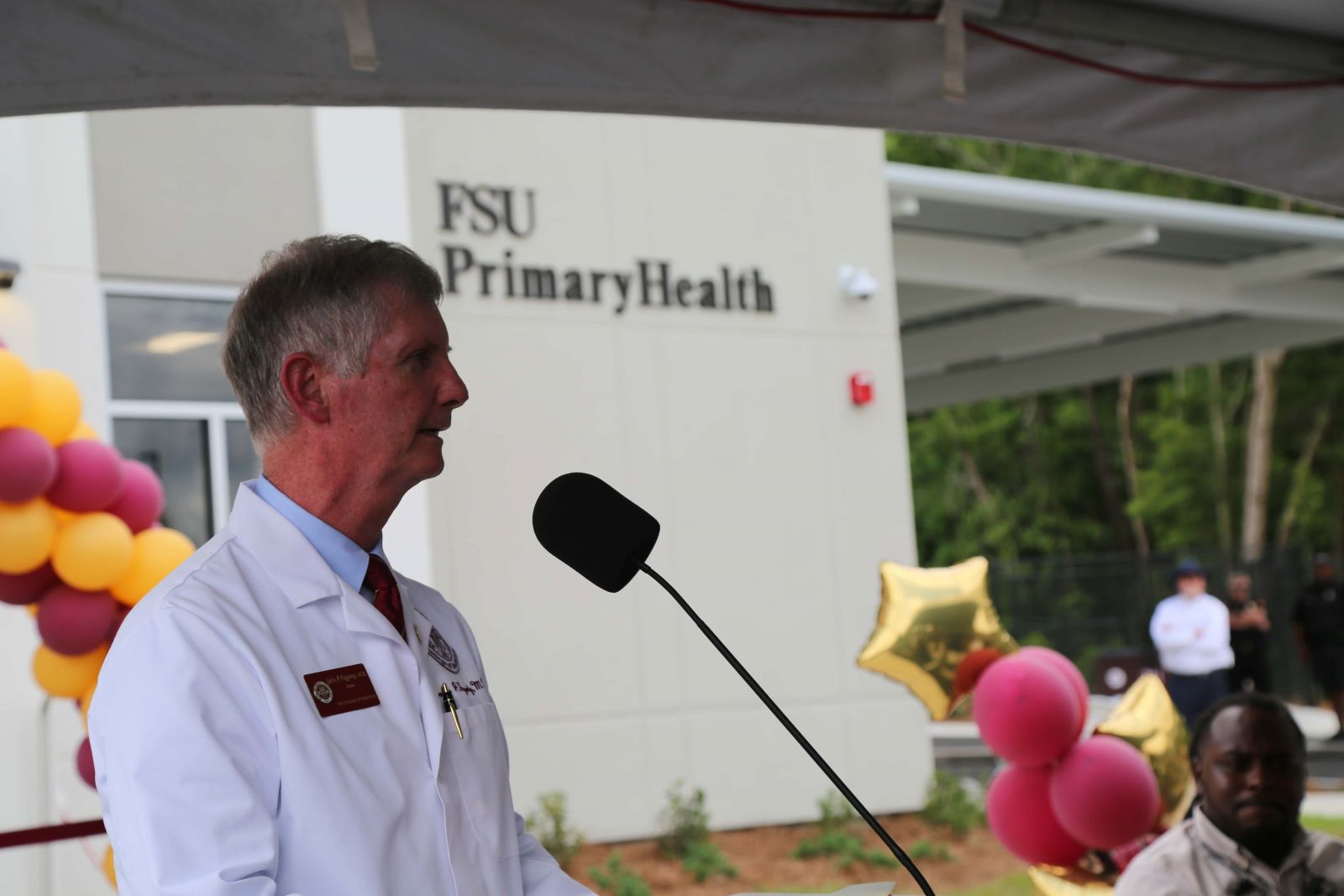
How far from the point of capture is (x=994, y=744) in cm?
555

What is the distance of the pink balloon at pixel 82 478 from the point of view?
19.2 feet

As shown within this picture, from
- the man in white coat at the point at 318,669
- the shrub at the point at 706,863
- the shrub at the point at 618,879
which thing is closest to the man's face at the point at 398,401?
the man in white coat at the point at 318,669

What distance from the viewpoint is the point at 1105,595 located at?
2512 centimetres

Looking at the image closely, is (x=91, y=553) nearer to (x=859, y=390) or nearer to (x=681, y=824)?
(x=681, y=824)

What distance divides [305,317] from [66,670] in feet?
14.5

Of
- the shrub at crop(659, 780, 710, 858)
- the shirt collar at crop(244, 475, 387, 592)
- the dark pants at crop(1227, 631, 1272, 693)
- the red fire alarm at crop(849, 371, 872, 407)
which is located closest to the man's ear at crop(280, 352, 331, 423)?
the shirt collar at crop(244, 475, 387, 592)

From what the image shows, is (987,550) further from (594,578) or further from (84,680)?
(594,578)

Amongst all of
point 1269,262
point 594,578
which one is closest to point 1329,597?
point 1269,262

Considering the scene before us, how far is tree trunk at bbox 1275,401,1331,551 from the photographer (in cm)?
3131

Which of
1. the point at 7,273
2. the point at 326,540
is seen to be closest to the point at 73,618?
the point at 7,273

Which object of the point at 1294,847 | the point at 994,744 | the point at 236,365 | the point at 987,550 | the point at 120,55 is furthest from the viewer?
the point at 987,550

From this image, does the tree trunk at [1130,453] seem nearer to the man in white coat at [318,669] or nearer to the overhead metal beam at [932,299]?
the overhead metal beam at [932,299]

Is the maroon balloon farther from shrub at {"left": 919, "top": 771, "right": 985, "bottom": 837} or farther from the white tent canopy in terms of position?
shrub at {"left": 919, "top": 771, "right": 985, "bottom": 837}

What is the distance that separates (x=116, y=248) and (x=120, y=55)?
6545mm
